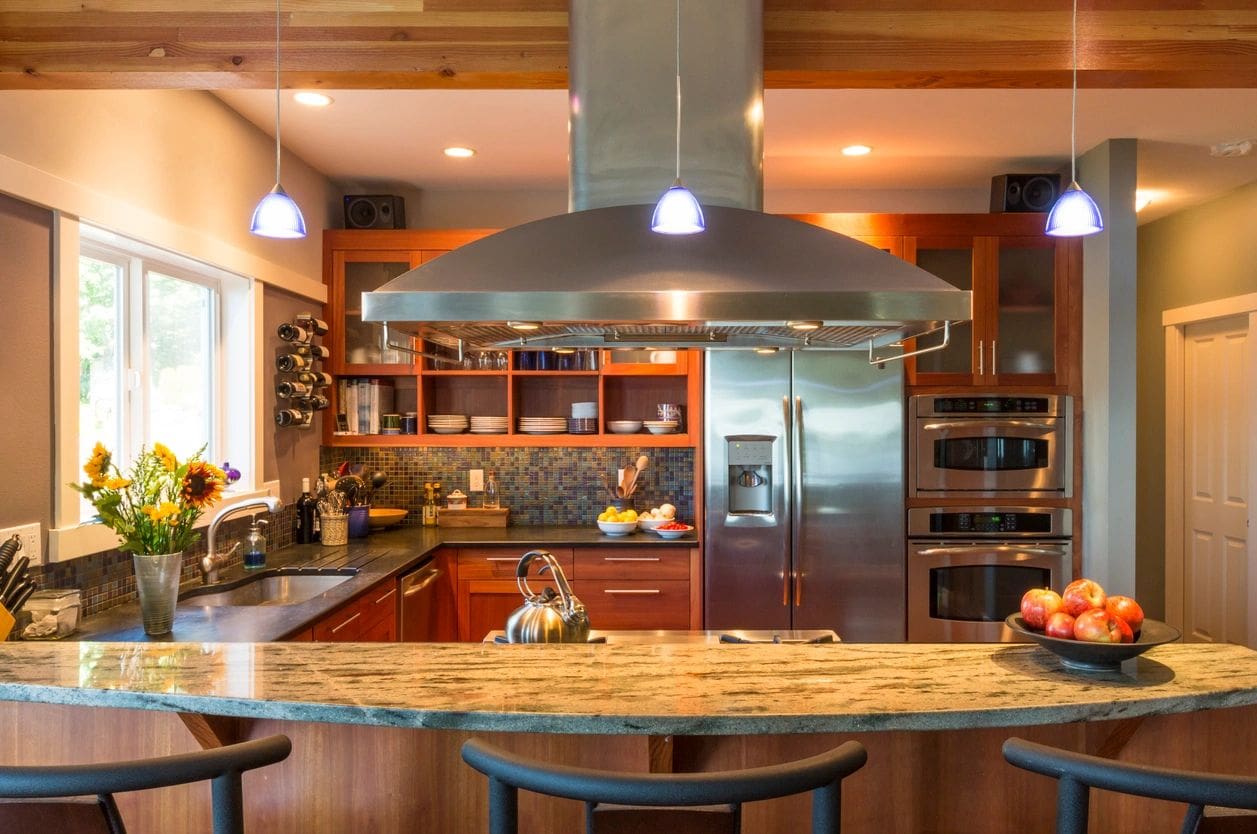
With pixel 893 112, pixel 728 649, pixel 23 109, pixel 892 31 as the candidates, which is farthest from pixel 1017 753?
pixel 893 112

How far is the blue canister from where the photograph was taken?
4449 mm

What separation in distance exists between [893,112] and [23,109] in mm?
2997

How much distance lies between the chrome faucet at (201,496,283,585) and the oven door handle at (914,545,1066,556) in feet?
9.34

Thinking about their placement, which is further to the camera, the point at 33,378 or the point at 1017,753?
the point at 33,378

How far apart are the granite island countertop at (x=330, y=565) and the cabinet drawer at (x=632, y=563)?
0.04 m

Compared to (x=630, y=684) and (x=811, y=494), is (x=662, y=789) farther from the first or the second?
(x=811, y=494)

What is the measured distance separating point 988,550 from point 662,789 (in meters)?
3.68

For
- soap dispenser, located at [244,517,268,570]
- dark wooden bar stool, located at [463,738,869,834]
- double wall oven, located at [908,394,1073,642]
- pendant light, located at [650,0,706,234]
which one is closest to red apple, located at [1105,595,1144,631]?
dark wooden bar stool, located at [463,738,869,834]

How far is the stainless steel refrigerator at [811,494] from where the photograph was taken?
4262mm

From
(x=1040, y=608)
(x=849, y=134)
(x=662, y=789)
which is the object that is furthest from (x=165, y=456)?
(x=849, y=134)

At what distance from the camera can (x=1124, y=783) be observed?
118cm

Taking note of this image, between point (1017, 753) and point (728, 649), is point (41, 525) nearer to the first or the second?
point (728, 649)

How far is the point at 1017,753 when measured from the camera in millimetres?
1293

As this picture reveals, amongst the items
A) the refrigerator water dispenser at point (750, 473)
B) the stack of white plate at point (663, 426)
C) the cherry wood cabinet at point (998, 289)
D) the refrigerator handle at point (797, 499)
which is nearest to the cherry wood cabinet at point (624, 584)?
the refrigerator water dispenser at point (750, 473)
